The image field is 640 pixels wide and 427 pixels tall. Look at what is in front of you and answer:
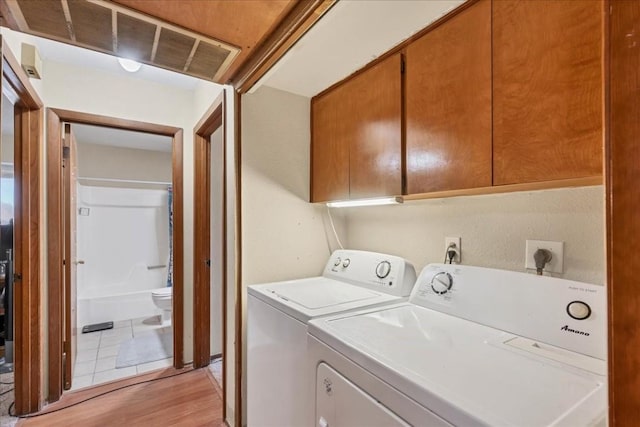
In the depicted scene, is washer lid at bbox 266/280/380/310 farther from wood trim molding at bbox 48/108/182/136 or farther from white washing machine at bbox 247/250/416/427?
wood trim molding at bbox 48/108/182/136

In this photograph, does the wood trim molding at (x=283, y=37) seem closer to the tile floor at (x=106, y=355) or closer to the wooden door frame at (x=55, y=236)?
the wooden door frame at (x=55, y=236)

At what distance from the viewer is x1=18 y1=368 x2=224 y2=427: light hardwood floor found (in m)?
1.89

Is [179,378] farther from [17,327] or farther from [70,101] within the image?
[70,101]

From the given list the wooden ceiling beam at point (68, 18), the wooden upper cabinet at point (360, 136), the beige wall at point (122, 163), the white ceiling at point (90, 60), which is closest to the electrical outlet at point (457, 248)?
the wooden upper cabinet at point (360, 136)

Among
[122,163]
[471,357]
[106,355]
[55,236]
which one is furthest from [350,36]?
[122,163]

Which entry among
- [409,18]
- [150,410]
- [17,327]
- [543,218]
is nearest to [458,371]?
[543,218]

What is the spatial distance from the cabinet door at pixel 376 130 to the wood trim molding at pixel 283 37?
464mm

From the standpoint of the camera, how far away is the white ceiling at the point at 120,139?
3357 mm

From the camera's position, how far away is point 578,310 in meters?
0.90

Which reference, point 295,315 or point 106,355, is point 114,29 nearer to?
point 295,315

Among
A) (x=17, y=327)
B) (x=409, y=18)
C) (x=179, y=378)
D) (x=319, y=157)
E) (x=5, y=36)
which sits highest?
(x=5, y=36)

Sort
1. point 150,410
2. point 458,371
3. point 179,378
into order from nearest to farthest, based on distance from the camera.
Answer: point 458,371 → point 150,410 → point 179,378

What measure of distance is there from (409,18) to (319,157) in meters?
0.87

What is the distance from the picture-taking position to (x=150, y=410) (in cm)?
200
